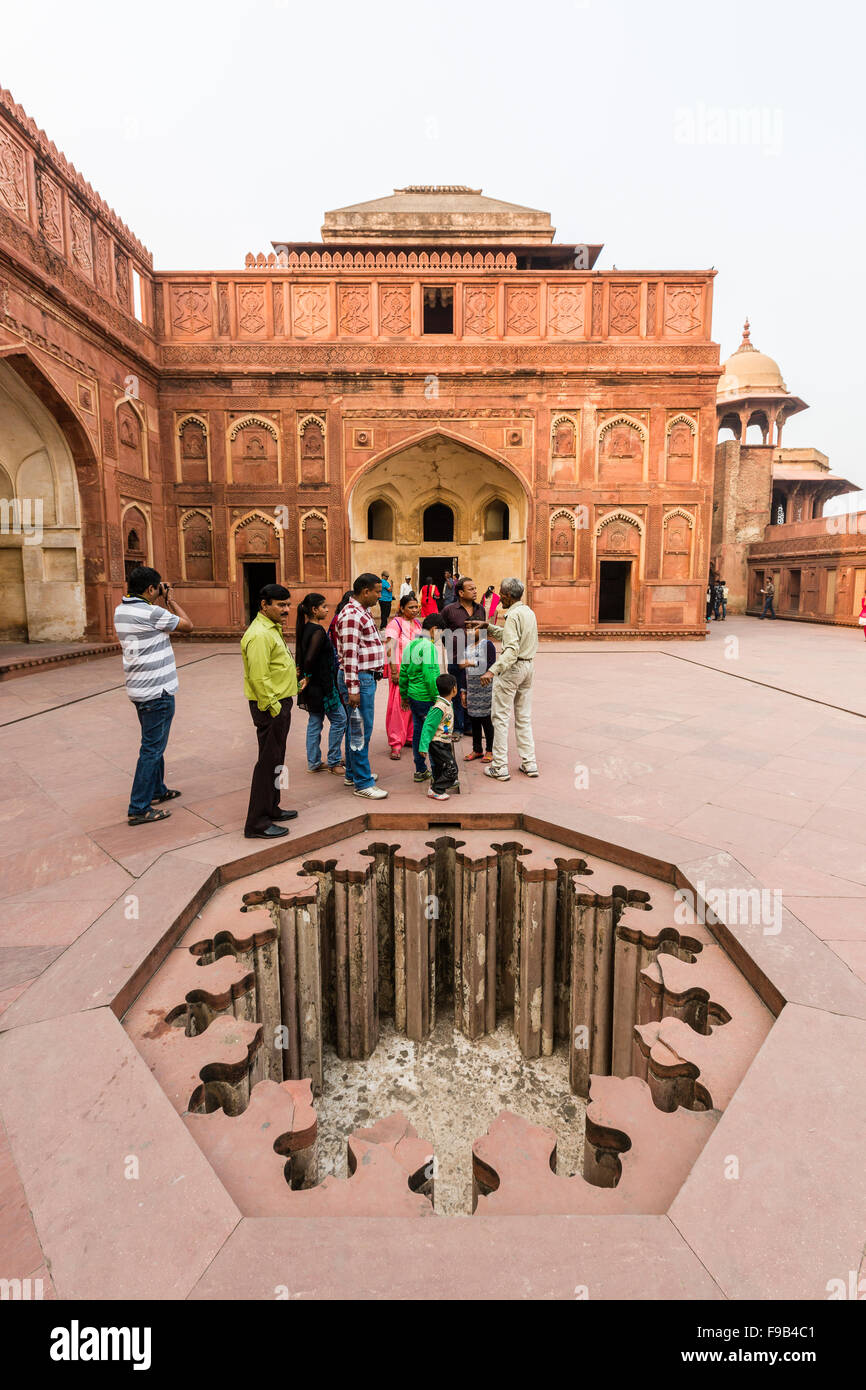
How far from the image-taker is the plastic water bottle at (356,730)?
439 centimetres

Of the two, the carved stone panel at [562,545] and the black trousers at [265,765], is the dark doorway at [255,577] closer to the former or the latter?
the carved stone panel at [562,545]

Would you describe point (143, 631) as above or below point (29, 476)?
below

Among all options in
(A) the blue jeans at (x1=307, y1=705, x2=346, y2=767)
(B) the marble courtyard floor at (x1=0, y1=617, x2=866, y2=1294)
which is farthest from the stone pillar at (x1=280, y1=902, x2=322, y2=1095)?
(A) the blue jeans at (x1=307, y1=705, x2=346, y2=767)

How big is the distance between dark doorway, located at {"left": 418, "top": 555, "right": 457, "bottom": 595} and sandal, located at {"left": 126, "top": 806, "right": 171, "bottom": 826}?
1463 centimetres

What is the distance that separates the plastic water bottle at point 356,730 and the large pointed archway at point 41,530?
30.4ft

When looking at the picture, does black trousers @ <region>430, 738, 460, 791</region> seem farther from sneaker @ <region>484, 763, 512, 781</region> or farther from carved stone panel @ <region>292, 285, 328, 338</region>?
carved stone panel @ <region>292, 285, 328, 338</region>

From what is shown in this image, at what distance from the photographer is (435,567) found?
59.9ft

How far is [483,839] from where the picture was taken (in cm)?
397

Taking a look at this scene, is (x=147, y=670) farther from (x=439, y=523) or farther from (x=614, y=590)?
(x=439, y=523)

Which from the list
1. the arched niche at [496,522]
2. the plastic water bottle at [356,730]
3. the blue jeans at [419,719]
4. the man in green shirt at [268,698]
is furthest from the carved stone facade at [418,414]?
the man in green shirt at [268,698]
